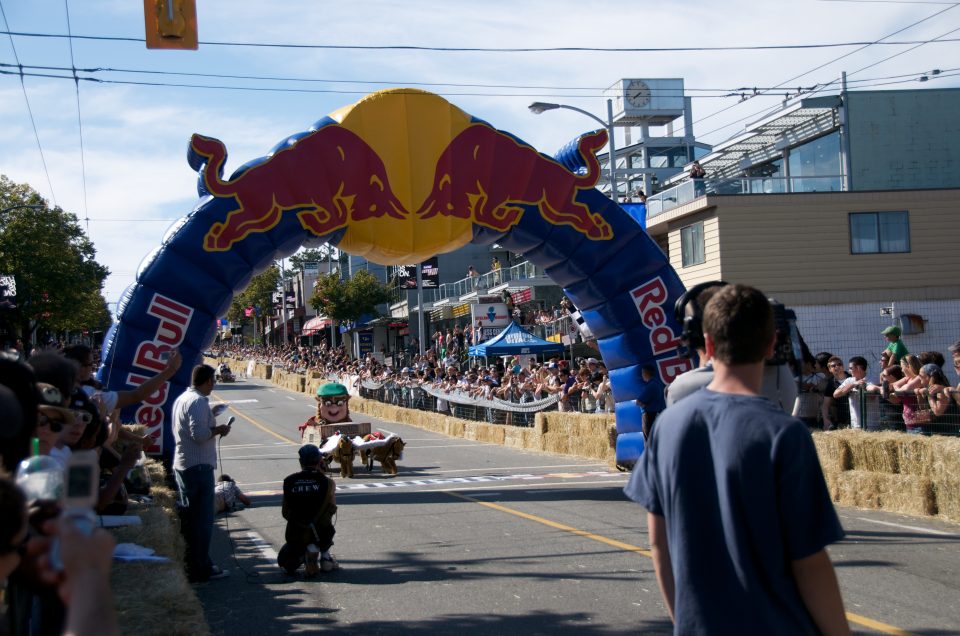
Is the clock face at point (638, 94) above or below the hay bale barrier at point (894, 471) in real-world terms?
above

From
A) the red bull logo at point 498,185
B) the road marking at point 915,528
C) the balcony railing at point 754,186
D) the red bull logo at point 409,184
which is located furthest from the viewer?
the balcony railing at point 754,186

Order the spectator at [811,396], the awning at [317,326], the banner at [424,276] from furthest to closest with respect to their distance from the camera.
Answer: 1. the awning at [317,326]
2. the banner at [424,276]
3. the spectator at [811,396]

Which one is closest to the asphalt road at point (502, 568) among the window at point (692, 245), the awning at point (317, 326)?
the window at point (692, 245)

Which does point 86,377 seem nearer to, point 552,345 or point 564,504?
A: point 564,504

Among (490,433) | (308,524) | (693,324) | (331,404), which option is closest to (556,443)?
(490,433)

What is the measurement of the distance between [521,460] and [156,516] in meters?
12.9

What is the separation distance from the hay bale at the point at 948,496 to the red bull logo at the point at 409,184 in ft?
17.9

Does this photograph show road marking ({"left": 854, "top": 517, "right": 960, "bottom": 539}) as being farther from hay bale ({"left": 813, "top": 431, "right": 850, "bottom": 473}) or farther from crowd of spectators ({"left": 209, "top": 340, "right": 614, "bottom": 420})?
crowd of spectators ({"left": 209, "top": 340, "right": 614, "bottom": 420})

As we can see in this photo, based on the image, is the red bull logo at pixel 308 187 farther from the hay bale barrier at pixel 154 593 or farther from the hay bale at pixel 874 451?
the hay bale at pixel 874 451

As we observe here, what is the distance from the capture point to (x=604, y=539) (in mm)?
9773

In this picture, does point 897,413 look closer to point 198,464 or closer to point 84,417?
point 198,464

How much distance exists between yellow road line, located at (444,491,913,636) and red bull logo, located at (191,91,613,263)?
11.7 feet

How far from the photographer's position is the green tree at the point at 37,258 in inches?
1447

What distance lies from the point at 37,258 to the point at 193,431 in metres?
32.0
